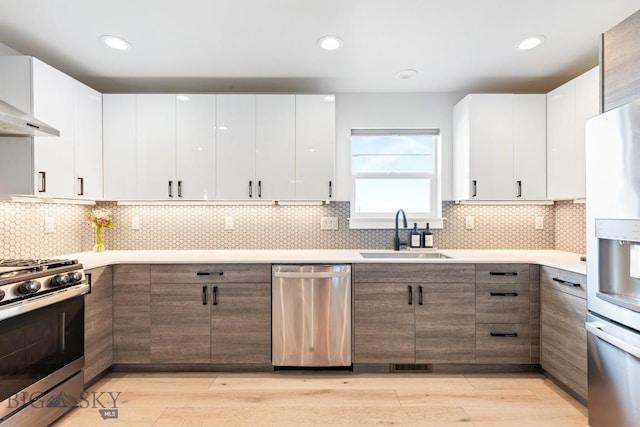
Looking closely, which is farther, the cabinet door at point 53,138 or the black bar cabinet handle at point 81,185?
the black bar cabinet handle at point 81,185

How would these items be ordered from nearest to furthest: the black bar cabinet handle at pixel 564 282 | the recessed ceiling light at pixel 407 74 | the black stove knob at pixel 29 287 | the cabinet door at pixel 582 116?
the black stove knob at pixel 29 287 < the black bar cabinet handle at pixel 564 282 < the cabinet door at pixel 582 116 < the recessed ceiling light at pixel 407 74

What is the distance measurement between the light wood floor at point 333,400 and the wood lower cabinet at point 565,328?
0.53ft

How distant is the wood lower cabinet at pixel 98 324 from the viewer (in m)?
2.29

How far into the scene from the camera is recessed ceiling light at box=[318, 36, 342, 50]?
87.8 inches

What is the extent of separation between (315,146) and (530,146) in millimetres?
1801

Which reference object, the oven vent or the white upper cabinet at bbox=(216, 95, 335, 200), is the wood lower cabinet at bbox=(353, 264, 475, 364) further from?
the white upper cabinet at bbox=(216, 95, 335, 200)

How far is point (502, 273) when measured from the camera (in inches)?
101

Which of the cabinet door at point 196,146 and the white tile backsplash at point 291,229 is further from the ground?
the cabinet door at point 196,146

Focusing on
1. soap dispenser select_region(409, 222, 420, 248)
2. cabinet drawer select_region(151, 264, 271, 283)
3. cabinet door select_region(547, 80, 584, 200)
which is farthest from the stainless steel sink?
cabinet door select_region(547, 80, 584, 200)

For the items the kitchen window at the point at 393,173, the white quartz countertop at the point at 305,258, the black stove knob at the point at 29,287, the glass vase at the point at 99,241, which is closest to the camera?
the black stove knob at the point at 29,287

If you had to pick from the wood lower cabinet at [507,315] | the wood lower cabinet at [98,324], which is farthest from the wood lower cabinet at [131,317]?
the wood lower cabinet at [507,315]

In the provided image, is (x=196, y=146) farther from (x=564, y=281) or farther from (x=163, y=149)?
(x=564, y=281)

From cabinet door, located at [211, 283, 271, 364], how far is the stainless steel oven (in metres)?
0.84

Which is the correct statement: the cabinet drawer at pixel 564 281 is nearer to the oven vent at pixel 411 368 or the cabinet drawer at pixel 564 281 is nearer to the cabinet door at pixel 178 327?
the oven vent at pixel 411 368
